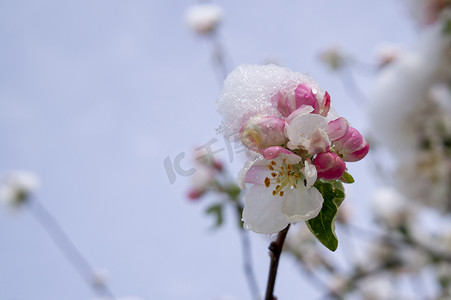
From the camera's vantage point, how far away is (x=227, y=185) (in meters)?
0.96

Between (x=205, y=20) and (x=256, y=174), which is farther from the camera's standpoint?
(x=205, y=20)

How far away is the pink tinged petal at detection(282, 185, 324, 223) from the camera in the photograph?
0.22m

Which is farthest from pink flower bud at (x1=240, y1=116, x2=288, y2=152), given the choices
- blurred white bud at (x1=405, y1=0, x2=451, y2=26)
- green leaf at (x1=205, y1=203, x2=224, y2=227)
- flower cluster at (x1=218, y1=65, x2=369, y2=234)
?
blurred white bud at (x1=405, y1=0, x2=451, y2=26)

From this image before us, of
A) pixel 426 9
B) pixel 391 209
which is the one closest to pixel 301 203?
pixel 426 9

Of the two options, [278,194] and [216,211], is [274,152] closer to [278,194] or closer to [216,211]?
[278,194]

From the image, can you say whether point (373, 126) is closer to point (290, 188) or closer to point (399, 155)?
point (399, 155)

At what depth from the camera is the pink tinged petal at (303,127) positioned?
21 cm

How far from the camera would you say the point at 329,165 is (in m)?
0.22

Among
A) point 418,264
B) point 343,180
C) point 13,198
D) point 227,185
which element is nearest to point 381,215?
point 418,264

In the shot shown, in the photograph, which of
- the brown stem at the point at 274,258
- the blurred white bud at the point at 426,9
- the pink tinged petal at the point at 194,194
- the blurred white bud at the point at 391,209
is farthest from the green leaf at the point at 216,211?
the blurred white bud at the point at 391,209

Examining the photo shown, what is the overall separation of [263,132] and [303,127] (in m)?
0.02

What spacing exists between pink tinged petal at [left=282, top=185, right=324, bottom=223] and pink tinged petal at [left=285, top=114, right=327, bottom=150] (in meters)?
0.03

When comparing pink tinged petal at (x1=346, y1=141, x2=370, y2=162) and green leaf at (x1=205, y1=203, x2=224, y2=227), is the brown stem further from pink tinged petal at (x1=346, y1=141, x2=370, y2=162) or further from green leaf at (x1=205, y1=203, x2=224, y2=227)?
green leaf at (x1=205, y1=203, x2=224, y2=227)

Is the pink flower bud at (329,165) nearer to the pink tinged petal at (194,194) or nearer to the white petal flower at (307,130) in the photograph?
the white petal flower at (307,130)
